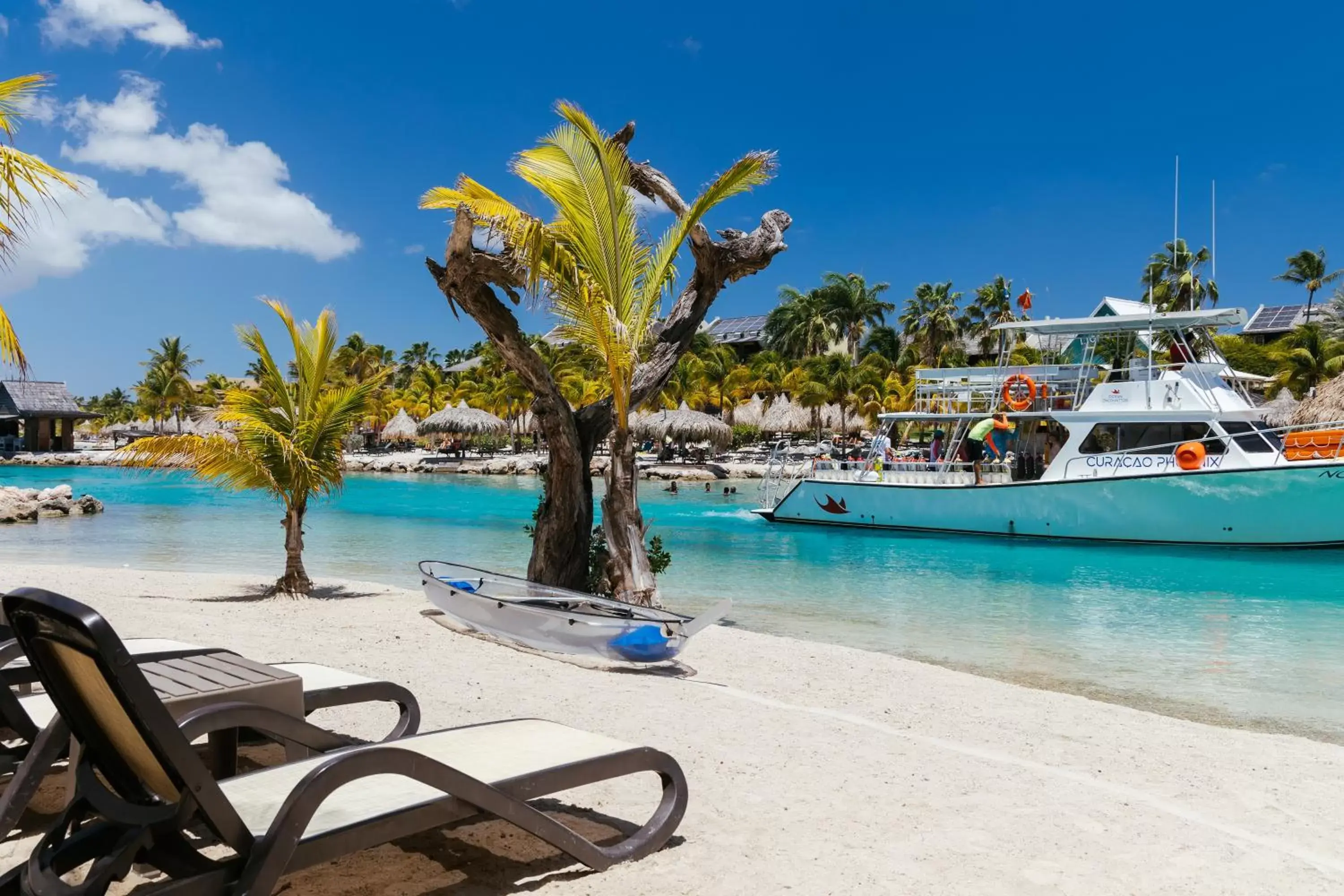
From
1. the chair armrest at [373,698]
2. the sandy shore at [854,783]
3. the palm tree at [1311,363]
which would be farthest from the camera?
the palm tree at [1311,363]

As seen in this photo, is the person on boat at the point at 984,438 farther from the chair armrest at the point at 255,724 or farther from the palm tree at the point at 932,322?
the palm tree at the point at 932,322

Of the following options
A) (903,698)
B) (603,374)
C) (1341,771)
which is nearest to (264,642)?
(603,374)

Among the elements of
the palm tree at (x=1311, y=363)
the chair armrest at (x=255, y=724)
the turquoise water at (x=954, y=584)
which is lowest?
the turquoise water at (x=954, y=584)

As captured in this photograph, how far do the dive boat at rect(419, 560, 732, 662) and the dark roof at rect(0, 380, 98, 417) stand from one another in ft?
197

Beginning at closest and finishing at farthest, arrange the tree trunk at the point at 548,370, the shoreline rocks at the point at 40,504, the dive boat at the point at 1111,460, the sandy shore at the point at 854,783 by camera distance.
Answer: the sandy shore at the point at 854,783 < the tree trunk at the point at 548,370 < the dive boat at the point at 1111,460 < the shoreline rocks at the point at 40,504

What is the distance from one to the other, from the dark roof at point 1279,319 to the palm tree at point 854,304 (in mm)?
20961

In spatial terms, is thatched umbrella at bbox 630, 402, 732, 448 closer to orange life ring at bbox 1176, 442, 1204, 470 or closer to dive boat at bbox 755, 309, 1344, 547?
dive boat at bbox 755, 309, 1344, 547

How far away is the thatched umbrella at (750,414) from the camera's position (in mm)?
53531

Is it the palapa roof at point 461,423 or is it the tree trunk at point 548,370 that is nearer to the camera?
the tree trunk at point 548,370

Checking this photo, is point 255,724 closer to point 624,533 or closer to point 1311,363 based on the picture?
point 624,533

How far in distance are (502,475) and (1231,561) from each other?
34267 mm

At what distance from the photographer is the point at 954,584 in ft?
47.9

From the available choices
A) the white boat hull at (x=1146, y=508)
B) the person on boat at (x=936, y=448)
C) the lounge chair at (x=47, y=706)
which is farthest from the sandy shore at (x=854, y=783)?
the person on boat at (x=936, y=448)

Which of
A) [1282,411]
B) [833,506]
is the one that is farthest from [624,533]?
[1282,411]
